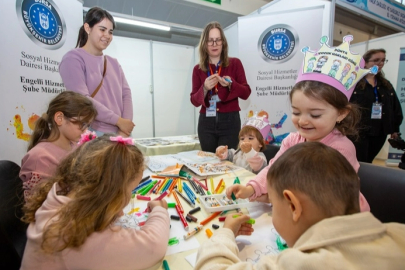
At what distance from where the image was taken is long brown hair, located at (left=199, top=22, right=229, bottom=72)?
192 centimetres

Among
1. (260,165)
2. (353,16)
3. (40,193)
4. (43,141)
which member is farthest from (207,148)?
(353,16)

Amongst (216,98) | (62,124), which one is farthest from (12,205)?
(216,98)

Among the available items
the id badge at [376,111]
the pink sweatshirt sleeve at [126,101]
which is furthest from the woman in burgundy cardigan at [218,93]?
the id badge at [376,111]

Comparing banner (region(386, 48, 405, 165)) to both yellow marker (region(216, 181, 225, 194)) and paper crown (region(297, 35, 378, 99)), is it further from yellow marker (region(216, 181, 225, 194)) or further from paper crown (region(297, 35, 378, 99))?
yellow marker (region(216, 181, 225, 194))

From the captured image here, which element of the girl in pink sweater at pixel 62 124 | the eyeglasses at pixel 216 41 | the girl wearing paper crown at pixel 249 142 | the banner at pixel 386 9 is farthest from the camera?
the banner at pixel 386 9

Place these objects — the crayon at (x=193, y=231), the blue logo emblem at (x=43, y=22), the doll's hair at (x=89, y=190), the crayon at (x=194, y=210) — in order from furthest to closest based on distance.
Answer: the blue logo emblem at (x=43, y=22) → the crayon at (x=194, y=210) → the crayon at (x=193, y=231) → the doll's hair at (x=89, y=190)

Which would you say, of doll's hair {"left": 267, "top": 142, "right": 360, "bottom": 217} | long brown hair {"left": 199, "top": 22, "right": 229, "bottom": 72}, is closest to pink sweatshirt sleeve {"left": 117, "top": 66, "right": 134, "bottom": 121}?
long brown hair {"left": 199, "top": 22, "right": 229, "bottom": 72}

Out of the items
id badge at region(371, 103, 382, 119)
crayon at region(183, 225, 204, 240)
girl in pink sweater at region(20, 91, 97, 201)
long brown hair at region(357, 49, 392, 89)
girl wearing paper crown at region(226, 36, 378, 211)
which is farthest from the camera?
id badge at region(371, 103, 382, 119)

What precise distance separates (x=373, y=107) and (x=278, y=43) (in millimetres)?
1316

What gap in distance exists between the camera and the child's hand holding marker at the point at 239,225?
0.69 meters

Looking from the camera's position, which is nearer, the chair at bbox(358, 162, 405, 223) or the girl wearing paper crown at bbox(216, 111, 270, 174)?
the chair at bbox(358, 162, 405, 223)

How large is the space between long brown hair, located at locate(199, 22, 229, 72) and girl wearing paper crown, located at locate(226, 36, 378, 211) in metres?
0.99

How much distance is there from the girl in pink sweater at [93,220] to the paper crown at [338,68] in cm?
87

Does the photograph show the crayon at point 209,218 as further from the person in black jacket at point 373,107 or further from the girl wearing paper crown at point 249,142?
the person in black jacket at point 373,107
